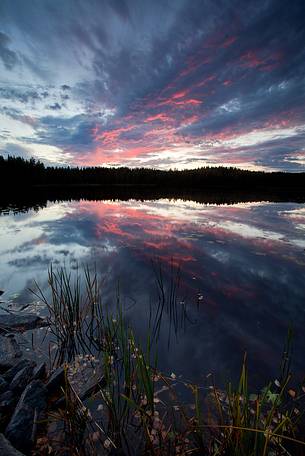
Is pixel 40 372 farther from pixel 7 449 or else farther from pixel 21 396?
pixel 7 449

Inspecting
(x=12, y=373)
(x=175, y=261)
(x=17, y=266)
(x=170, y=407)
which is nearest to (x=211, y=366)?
(x=170, y=407)

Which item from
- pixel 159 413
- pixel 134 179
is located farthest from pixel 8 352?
pixel 134 179

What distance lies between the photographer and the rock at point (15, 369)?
189 inches

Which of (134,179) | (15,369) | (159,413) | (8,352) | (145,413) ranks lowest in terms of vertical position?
(159,413)

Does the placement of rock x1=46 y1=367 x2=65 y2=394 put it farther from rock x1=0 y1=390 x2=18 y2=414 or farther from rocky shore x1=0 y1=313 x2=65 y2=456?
rock x1=0 y1=390 x2=18 y2=414

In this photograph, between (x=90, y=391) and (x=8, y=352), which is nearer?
(x=90, y=391)

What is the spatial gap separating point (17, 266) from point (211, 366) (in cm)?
1062

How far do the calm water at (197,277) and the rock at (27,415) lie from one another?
278 cm

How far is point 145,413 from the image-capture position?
3461mm

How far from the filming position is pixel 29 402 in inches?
160

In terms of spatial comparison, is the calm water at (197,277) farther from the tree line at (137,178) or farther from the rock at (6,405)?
the tree line at (137,178)

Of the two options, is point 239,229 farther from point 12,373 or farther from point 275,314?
point 12,373

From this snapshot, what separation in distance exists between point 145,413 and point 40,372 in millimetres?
2858

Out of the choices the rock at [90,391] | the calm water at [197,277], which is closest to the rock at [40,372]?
the rock at [90,391]
